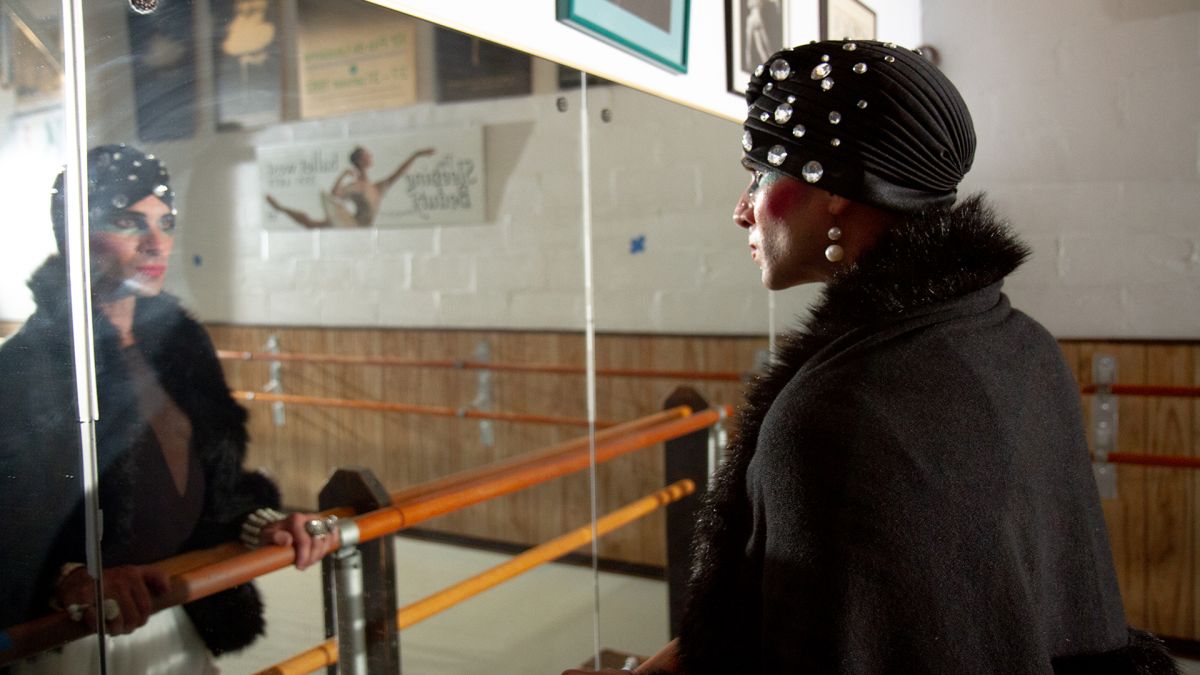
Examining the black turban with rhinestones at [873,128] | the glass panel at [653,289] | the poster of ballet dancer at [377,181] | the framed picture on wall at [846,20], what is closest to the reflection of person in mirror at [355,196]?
the poster of ballet dancer at [377,181]

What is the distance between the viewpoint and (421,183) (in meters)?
1.09

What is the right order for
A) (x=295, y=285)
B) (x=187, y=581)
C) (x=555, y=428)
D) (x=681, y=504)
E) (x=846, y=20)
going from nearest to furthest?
1. (x=187, y=581)
2. (x=295, y=285)
3. (x=555, y=428)
4. (x=681, y=504)
5. (x=846, y=20)

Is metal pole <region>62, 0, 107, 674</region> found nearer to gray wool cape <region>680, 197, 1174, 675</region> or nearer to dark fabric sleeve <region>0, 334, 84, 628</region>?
dark fabric sleeve <region>0, 334, 84, 628</region>

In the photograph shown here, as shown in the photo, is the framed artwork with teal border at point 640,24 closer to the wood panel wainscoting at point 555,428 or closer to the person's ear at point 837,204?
the wood panel wainscoting at point 555,428

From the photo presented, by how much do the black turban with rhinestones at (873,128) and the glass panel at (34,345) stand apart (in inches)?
25.3

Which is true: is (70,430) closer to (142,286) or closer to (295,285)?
(142,286)

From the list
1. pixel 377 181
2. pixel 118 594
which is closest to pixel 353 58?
pixel 377 181

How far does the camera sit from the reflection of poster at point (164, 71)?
0.74 metres

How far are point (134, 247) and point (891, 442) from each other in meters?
0.62

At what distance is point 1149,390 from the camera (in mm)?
2566

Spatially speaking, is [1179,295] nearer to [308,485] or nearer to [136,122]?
[308,485]

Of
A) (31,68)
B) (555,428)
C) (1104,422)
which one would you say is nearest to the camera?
(31,68)

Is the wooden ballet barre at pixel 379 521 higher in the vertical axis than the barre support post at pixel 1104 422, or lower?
higher

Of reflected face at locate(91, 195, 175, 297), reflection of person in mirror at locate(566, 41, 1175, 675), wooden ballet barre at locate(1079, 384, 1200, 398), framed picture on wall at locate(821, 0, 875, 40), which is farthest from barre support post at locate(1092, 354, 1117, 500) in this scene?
reflected face at locate(91, 195, 175, 297)
